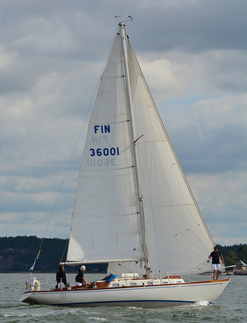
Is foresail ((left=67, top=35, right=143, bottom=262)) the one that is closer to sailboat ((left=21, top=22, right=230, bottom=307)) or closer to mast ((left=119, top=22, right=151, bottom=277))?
sailboat ((left=21, top=22, right=230, bottom=307))

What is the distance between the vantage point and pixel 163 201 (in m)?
34.1

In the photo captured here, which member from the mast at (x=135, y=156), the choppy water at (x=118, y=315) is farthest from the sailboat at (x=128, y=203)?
the choppy water at (x=118, y=315)

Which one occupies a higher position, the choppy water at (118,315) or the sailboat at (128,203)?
the sailboat at (128,203)

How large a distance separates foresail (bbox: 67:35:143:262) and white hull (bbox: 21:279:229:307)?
2.18 m

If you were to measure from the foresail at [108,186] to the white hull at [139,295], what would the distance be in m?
2.18

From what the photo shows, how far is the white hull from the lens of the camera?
103 feet

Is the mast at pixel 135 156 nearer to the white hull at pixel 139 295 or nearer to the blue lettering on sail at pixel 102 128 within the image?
the blue lettering on sail at pixel 102 128

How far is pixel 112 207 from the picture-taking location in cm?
3400

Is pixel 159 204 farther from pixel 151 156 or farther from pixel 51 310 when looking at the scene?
pixel 51 310

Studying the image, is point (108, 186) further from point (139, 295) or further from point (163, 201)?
point (139, 295)

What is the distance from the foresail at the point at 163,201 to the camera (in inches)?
1313

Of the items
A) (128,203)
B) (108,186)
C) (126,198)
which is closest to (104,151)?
(108,186)

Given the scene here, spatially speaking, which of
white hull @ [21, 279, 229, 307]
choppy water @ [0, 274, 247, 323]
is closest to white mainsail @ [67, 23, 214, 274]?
white hull @ [21, 279, 229, 307]

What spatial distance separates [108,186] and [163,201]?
9.48ft
